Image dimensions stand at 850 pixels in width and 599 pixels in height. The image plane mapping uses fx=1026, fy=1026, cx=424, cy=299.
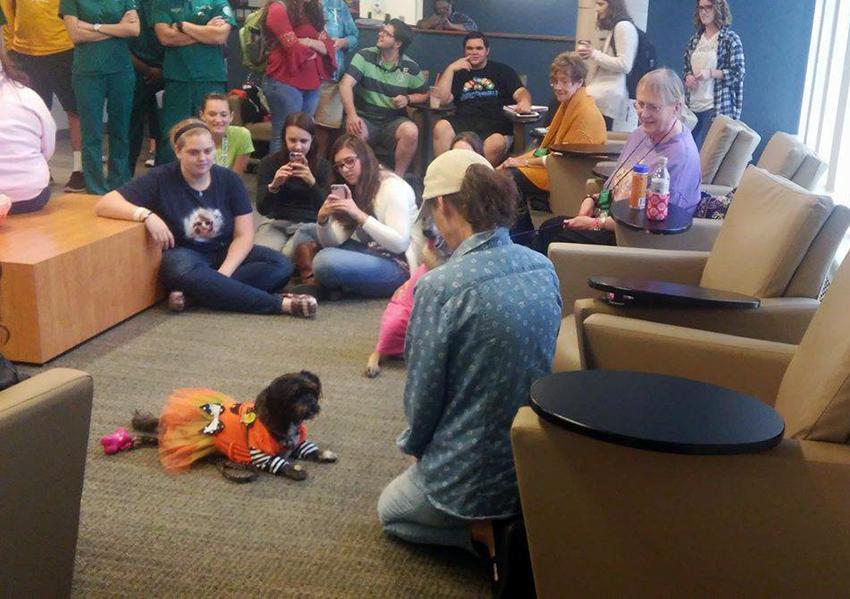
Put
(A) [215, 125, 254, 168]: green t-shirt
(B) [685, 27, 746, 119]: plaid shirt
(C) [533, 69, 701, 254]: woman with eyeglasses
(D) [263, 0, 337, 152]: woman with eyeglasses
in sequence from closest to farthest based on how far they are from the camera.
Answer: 1. (C) [533, 69, 701, 254]: woman with eyeglasses
2. (A) [215, 125, 254, 168]: green t-shirt
3. (B) [685, 27, 746, 119]: plaid shirt
4. (D) [263, 0, 337, 152]: woman with eyeglasses

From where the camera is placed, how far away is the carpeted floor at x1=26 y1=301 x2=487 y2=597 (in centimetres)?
234

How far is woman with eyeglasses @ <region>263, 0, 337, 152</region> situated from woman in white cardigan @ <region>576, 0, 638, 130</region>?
64.5 inches

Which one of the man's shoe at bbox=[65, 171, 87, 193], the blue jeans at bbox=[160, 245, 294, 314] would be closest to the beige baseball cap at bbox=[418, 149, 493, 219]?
the blue jeans at bbox=[160, 245, 294, 314]

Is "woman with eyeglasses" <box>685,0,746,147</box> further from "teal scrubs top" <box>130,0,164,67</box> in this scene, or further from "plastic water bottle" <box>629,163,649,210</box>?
"teal scrubs top" <box>130,0,164,67</box>

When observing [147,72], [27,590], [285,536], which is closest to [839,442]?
[285,536]

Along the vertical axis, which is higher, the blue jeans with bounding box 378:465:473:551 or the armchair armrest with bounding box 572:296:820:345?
the armchair armrest with bounding box 572:296:820:345

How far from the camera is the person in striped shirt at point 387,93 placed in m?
6.58

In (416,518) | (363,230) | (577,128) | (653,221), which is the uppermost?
(577,128)

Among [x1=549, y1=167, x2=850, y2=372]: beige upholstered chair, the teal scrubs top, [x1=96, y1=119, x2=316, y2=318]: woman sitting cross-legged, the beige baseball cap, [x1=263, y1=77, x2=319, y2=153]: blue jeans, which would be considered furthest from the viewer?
the teal scrubs top

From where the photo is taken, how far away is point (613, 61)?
597 cm

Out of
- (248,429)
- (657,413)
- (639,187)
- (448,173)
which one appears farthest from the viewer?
(639,187)

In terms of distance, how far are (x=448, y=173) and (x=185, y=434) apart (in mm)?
1171

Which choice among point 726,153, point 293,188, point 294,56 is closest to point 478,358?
point 293,188

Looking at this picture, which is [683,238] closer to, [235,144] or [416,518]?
[416,518]
